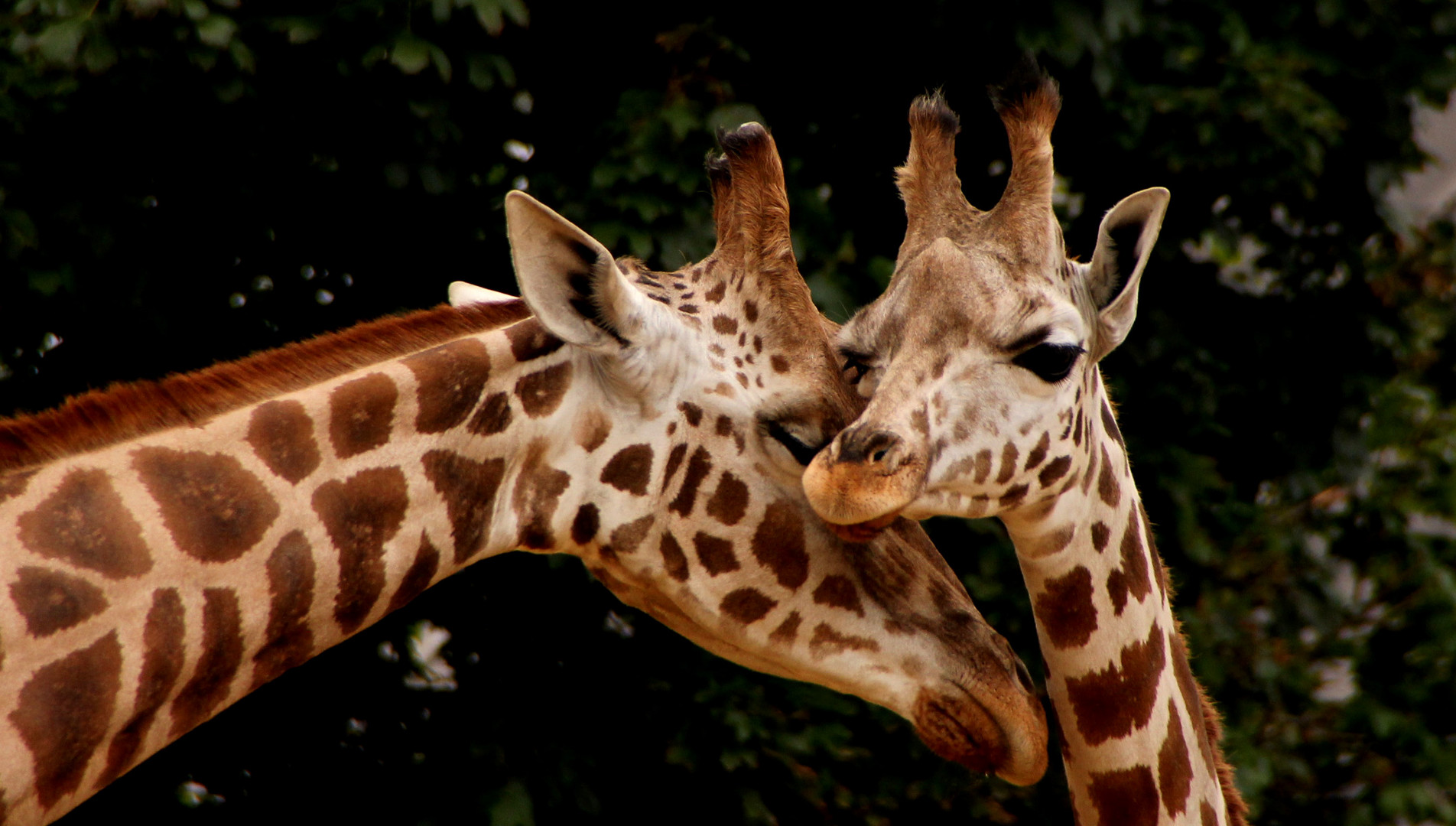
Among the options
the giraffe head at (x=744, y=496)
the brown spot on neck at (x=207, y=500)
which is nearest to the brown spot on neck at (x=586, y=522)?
the giraffe head at (x=744, y=496)

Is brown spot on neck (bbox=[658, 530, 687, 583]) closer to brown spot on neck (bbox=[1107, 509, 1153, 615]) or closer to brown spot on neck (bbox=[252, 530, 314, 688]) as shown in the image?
brown spot on neck (bbox=[252, 530, 314, 688])

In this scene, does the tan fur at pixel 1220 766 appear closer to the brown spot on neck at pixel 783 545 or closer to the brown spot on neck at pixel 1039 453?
the brown spot on neck at pixel 1039 453

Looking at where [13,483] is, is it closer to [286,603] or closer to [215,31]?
[286,603]

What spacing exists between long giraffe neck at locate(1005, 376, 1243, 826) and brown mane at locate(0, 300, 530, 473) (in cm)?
116

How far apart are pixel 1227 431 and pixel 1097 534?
91.7 inches

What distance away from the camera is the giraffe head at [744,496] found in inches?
103

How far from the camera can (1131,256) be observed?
271 cm

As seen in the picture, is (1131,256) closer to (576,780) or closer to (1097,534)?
(1097,534)

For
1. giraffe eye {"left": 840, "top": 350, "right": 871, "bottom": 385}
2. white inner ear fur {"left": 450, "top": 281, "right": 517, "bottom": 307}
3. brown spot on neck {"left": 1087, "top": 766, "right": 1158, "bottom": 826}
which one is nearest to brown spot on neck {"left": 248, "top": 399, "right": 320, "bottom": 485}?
white inner ear fur {"left": 450, "top": 281, "right": 517, "bottom": 307}

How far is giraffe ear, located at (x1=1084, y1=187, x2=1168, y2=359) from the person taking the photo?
8.80ft

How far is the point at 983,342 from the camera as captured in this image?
2.59m

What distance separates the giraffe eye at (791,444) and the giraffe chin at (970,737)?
541 millimetres

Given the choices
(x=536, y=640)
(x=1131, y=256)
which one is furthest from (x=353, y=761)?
(x=1131, y=256)

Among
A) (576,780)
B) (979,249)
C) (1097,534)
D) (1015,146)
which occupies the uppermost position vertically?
(1015,146)
